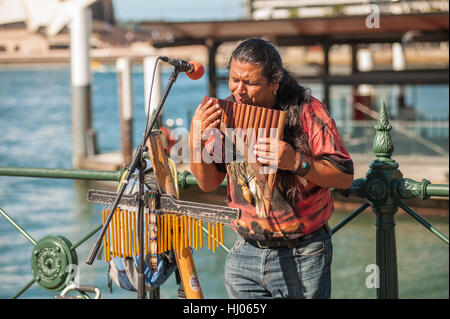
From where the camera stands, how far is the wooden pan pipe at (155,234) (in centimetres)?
309

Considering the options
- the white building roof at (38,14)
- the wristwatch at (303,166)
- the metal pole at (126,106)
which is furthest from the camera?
the white building roof at (38,14)

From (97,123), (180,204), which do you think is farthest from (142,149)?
(97,123)

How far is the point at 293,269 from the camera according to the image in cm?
277

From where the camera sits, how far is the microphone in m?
2.80

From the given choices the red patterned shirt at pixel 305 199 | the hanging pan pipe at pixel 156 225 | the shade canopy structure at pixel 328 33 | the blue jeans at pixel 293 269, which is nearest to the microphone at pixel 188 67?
the red patterned shirt at pixel 305 199

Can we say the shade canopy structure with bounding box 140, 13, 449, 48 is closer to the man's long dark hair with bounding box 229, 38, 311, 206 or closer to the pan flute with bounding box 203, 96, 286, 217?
the man's long dark hair with bounding box 229, 38, 311, 206

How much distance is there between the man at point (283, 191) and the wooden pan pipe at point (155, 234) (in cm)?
27

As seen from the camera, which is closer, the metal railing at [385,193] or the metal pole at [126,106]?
the metal railing at [385,193]

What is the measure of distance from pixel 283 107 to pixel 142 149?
0.61 m

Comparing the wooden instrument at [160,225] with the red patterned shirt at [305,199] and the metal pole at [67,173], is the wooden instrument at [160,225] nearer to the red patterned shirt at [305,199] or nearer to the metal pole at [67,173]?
the red patterned shirt at [305,199]

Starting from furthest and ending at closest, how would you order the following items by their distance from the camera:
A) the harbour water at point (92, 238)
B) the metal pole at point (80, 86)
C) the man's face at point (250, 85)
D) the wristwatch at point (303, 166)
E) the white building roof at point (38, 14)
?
the white building roof at point (38, 14) < the metal pole at point (80, 86) < the harbour water at point (92, 238) < the man's face at point (250, 85) < the wristwatch at point (303, 166)

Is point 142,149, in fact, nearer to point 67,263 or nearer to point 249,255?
point 249,255

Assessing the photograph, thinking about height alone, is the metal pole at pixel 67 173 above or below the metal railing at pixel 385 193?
above

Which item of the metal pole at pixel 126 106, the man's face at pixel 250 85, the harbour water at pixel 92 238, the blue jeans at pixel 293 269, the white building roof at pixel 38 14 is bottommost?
the harbour water at pixel 92 238
